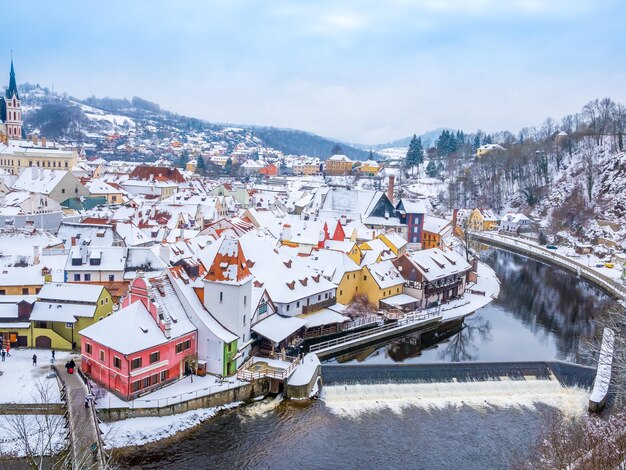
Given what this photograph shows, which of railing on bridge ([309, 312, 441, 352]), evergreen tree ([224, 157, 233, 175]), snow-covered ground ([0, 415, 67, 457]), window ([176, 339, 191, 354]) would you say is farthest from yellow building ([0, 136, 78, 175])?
snow-covered ground ([0, 415, 67, 457])

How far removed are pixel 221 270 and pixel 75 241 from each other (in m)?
21.6

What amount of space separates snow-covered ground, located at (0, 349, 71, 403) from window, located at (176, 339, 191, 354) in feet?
23.3

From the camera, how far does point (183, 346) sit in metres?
34.9

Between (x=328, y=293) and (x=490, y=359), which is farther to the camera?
(x=328, y=293)

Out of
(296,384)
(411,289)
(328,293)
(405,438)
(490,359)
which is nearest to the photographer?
(405,438)

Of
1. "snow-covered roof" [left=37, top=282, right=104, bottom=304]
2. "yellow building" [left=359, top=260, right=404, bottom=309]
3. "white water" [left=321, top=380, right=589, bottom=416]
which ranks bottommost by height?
"white water" [left=321, top=380, right=589, bottom=416]

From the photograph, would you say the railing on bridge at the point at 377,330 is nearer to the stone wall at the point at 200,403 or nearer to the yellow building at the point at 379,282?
the yellow building at the point at 379,282

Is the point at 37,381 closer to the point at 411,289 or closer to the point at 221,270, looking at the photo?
the point at 221,270

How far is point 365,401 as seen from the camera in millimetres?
35000

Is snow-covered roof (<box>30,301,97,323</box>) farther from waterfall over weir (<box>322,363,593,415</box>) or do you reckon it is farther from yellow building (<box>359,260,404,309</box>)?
yellow building (<box>359,260,404,309</box>)

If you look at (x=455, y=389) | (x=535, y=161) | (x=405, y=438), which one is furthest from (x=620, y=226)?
(x=405, y=438)

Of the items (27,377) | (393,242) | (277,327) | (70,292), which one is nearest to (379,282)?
(393,242)

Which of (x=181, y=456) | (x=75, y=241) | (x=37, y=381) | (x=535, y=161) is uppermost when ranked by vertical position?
(x=535, y=161)

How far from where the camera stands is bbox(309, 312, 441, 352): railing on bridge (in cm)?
4244
